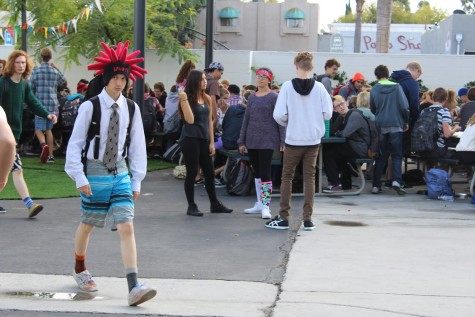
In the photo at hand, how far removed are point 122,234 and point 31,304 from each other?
0.81m

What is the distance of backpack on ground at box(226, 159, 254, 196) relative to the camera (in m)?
12.1

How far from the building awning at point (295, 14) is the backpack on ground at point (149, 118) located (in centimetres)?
3545

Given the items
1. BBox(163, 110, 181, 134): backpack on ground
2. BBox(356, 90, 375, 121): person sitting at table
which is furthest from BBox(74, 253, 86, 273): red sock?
BBox(163, 110, 181, 134): backpack on ground

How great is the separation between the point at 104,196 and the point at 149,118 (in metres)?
9.81

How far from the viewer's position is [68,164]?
627 cm

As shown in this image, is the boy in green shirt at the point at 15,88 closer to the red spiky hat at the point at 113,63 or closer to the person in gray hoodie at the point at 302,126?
the person in gray hoodie at the point at 302,126

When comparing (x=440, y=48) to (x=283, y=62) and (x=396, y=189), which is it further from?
(x=396, y=189)

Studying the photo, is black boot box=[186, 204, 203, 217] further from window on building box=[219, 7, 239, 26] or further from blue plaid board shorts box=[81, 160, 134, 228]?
window on building box=[219, 7, 239, 26]

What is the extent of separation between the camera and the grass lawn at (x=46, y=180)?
11.8 m

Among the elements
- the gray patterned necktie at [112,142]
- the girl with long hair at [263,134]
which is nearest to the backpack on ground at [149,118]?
the girl with long hair at [263,134]

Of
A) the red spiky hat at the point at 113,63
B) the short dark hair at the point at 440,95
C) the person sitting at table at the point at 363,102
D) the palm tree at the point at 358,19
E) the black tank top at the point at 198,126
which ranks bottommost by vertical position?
the black tank top at the point at 198,126

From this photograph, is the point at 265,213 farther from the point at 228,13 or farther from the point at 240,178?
the point at 228,13

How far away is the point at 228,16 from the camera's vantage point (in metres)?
49.9

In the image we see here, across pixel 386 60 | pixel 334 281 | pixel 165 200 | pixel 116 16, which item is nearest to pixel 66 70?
pixel 116 16
